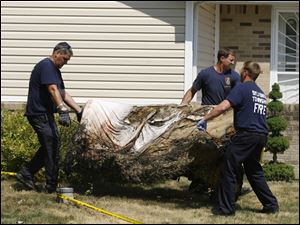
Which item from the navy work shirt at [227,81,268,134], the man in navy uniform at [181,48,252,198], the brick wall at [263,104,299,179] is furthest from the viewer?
the brick wall at [263,104,299,179]

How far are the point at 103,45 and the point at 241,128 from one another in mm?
5243

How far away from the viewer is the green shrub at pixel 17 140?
A: 10016mm

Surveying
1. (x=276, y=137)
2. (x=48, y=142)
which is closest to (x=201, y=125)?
(x=48, y=142)

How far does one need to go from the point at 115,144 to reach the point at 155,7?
4.47 meters

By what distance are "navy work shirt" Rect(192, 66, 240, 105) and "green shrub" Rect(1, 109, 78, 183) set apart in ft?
6.60

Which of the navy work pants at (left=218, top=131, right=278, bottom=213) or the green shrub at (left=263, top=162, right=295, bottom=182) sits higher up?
the navy work pants at (left=218, top=131, right=278, bottom=213)

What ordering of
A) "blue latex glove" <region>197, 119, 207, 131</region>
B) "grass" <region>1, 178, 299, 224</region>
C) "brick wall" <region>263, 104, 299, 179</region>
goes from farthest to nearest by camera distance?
"brick wall" <region>263, 104, 299, 179</region> < "blue latex glove" <region>197, 119, 207, 131</region> < "grass" <region>1, 178, 299, 224</region>

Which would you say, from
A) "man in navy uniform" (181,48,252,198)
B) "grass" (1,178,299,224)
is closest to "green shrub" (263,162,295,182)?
"grass" (1,178,299,224)

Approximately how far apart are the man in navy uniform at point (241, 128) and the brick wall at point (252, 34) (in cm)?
553

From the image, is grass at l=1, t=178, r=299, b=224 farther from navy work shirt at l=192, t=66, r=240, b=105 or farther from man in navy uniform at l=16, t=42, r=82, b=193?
navy work shirt at l=192, t=66, r=240, b=105

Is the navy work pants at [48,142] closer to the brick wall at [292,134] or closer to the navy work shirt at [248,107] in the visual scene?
the navy work shirt at [248,107]

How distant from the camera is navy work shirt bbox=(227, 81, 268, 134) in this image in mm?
7840

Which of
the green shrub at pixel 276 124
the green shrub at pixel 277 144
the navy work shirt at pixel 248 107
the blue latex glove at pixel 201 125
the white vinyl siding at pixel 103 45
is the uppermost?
the white vinyl siding at pixel 103 45

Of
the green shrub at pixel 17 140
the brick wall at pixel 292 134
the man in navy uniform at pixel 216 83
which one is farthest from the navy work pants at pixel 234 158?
the brick wall at pixel 292 134
